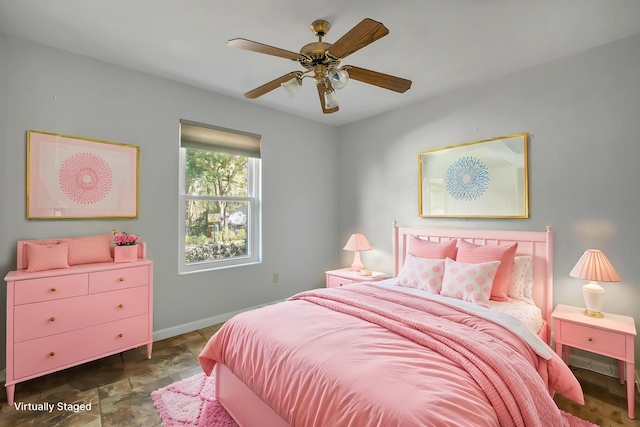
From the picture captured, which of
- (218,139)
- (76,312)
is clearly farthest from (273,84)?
(76,312)

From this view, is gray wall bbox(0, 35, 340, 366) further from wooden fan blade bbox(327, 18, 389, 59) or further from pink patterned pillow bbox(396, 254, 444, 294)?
wooden fan blade bbox(327, 18, 389, 59)

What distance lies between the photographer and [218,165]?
355 centimetres

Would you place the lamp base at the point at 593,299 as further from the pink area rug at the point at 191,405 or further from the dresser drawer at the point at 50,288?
the dresser drawer at the point at 50,288

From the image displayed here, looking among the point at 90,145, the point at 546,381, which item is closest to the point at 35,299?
the point at 90,145

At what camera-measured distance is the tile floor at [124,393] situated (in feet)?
6.31

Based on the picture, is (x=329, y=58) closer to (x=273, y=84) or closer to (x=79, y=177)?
(x=273, y=84)

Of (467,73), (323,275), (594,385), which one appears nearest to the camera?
(594,385)

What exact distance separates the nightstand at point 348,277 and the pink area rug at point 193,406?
1.80 meters

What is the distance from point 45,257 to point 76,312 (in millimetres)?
461

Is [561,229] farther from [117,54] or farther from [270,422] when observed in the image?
[117,54]

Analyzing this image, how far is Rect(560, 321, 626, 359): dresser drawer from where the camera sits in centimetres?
203

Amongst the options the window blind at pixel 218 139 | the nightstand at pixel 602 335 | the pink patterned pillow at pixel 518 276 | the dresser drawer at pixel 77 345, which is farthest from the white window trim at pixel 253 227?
the nightstand at pixel 602 335

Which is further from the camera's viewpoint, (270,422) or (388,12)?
(388,12)

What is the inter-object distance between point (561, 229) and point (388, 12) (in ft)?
7.33
